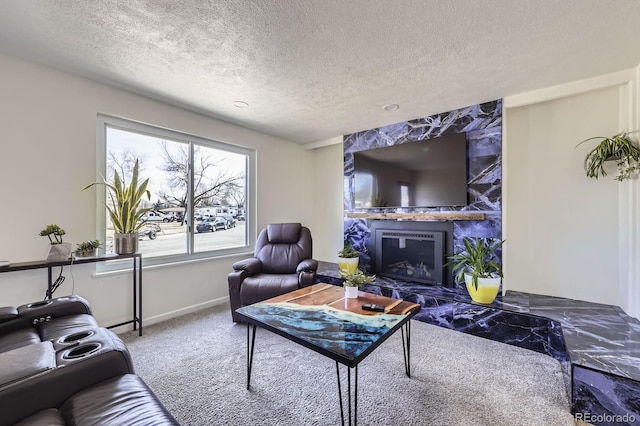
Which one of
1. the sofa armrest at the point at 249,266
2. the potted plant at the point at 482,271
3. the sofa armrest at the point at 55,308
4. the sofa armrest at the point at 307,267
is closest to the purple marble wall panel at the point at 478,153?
the potted plant at the point at 482,271

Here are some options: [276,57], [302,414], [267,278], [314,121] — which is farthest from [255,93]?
[302,414]

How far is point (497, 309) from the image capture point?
8.15 feet

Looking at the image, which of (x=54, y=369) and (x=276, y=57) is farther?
(x=276, y=57)

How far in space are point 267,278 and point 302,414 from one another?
1475 millimetres

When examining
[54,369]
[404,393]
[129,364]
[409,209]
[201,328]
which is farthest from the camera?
[409,209]

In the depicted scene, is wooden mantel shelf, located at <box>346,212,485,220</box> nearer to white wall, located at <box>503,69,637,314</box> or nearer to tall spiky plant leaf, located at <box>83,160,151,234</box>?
white wall, located at <box>503,69,637,314</box>

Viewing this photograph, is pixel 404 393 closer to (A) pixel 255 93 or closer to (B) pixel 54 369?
(B) pixel 54 369

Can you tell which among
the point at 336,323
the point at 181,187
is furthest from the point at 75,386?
the point at 181,187

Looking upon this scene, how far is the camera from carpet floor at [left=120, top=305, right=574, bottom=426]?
1.53 metres

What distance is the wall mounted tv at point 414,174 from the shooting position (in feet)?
10.2

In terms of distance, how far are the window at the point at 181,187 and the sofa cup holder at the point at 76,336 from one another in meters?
1.53

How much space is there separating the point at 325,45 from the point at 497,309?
2825 mm

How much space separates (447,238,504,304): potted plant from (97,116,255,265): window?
2.94 m

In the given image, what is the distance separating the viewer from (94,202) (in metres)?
2.50
